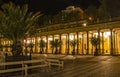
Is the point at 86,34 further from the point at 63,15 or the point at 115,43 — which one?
the point at 63,15

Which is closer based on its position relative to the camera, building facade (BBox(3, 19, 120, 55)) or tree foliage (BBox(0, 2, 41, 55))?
tree foliage (BBox(0, 2, 41, 55))

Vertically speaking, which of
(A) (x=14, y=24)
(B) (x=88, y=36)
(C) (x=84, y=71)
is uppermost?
(B) (x=88, y=36)

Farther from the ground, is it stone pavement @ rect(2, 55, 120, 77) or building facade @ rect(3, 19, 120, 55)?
building facade @ rect(3, 19, 120, 55)

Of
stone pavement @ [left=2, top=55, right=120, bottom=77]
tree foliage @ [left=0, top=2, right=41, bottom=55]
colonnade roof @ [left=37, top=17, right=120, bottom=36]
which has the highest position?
colonnade roof @ [left=37, top=17, right=120, bottom=36]

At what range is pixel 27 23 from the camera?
2816 centimetres

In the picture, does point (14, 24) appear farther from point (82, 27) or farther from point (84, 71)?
point (82, 27)

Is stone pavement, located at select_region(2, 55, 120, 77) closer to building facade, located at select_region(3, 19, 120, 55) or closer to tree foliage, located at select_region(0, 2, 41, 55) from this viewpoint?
tree foliage, located at select_region(0, 2, 41, 55)

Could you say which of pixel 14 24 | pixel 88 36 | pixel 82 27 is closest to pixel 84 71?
pixel 14 24

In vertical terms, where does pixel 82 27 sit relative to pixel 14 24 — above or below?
above

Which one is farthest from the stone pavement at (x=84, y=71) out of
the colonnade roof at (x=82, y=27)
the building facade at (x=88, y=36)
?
the colonnade roof at (x=82, y=27)

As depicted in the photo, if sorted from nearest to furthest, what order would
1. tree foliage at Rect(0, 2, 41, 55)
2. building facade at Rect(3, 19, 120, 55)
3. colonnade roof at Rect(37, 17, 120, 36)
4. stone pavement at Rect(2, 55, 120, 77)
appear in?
stone pavement at Rect(2, 55, 120, 77) < tree foliage at Rect(0, 2, 41, 55) < colonnade roof at Rect(37, 17, 120, 36) < building facade at Rect(3, 19, 120, 55)

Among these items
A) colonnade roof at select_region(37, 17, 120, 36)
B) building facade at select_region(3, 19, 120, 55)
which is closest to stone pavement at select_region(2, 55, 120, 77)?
building facade at select_region(3, 19, 120, 55)

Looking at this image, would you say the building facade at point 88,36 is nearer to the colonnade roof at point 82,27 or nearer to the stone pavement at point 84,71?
the colonnade roof at point 82,27

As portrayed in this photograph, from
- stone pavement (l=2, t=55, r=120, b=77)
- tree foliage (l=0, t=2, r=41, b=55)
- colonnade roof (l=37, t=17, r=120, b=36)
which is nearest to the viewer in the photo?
stone pavement (l=2, t=55, r=120, b=77)
